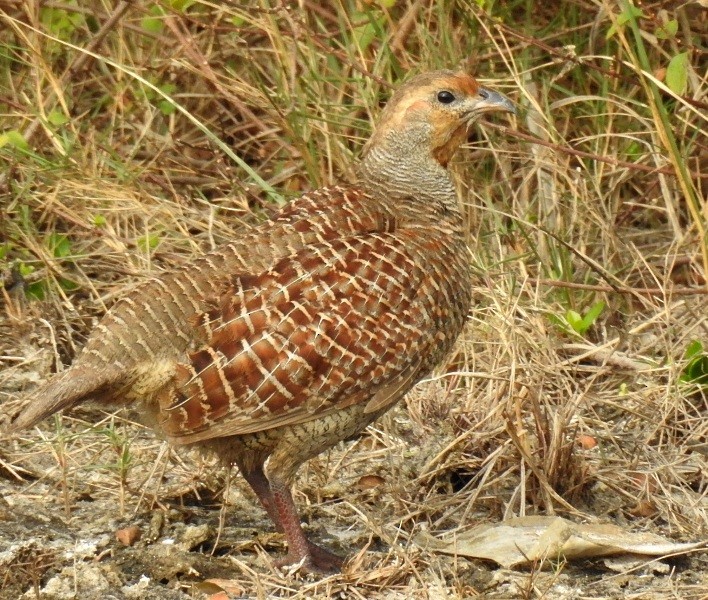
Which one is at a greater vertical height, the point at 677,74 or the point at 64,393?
the point at 677,74

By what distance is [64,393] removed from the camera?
366 centimetres

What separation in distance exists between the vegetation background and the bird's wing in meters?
0.41

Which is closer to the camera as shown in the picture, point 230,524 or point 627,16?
point 230,524

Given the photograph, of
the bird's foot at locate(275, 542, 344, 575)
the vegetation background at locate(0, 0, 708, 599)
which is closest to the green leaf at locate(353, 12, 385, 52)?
the vegetation background at locate(0, 0, 708, 599)

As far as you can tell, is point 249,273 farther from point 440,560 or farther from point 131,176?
point 131,176

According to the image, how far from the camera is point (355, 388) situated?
386 centimetres

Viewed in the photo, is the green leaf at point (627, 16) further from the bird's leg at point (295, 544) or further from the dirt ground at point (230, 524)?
the bird's leg at point (295, 544)

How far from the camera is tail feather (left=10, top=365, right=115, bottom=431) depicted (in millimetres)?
3639

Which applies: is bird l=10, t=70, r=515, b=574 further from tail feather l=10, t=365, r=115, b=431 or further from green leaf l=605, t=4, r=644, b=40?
green leaf l=605, t=4, r=644, b=40

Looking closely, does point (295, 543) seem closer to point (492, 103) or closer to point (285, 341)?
point (285, 341)

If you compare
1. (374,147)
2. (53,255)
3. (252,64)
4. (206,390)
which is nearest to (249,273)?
(206,390)

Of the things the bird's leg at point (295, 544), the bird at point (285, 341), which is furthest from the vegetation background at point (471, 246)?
the bird at point (285, 341)

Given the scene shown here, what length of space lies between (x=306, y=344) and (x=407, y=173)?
88 cm

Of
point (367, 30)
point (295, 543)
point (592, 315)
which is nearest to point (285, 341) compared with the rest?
point (295, 543)
